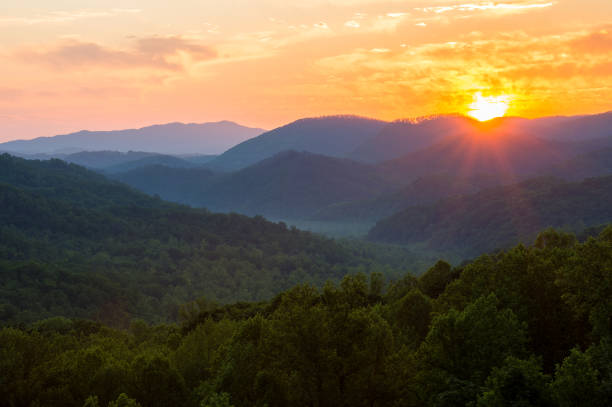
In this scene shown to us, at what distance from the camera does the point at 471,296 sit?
59.3m

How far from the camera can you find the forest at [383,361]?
115 ft

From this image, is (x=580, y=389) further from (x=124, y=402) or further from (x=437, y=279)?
(x=437, y=279)

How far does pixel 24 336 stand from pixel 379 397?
47.1 metres

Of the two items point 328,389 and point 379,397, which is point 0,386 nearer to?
point 328,389

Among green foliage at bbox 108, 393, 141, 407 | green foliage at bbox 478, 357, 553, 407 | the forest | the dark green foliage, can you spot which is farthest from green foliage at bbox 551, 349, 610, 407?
the dark green foliage

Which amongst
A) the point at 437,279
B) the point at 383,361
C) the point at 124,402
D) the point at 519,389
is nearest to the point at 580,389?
the point at 519,389

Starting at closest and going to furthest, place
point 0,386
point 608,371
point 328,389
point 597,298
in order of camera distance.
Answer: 1. point 608,371
2. point 328,389
3. point 597,298
4. point 0,386

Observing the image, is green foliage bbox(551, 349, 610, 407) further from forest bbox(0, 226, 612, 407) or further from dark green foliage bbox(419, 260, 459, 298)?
dark green foliage bbox(419, 260, 459, 298)

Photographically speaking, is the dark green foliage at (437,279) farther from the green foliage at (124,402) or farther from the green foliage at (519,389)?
the green foliage at (124,402)

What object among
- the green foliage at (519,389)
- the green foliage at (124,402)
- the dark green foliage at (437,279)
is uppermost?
the green foliage at (519,389)

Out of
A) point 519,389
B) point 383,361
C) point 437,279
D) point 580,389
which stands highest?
point 580,389

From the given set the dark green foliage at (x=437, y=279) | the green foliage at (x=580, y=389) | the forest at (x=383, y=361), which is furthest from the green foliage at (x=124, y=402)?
the dark green foliage at (x=437, y=279)

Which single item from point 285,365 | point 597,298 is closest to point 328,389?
point 285,365

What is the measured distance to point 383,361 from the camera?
39.5m
